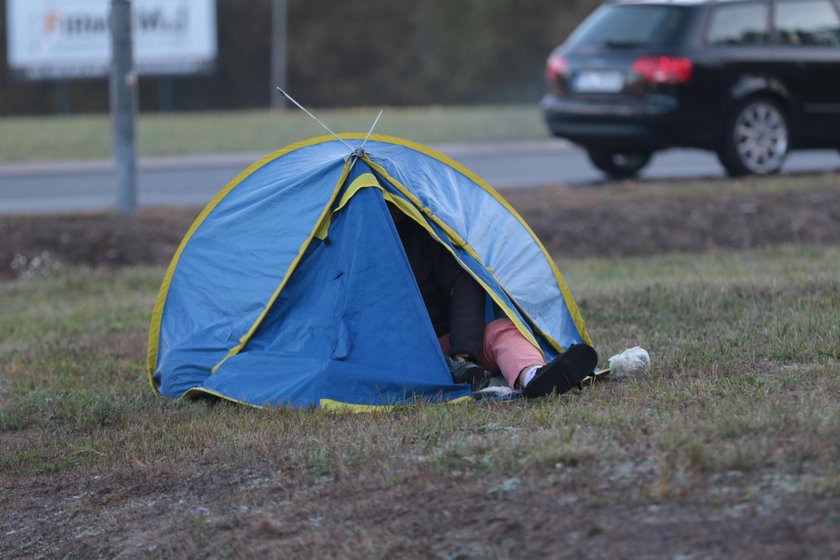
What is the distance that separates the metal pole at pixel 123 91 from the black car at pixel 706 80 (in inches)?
163

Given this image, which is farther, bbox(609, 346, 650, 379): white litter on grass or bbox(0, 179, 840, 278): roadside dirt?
bbox(0, 179, 840, 278): roadside dirt

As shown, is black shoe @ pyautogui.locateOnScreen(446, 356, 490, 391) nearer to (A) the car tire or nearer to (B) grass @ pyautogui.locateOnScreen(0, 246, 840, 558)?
(B) grass @ pyautogui.locateOnScreen(0, 246, 840, 558)

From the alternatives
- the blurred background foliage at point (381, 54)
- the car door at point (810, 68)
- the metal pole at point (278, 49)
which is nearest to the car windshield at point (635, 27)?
the car door at point (810, 68)

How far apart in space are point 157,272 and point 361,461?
18.7 ft

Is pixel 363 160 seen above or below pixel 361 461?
above

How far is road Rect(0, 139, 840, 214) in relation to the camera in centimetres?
1374

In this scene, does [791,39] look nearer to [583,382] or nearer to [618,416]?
[583,382]

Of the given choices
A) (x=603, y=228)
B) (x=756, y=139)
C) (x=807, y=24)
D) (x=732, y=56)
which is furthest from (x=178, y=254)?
(x=807, y=24)

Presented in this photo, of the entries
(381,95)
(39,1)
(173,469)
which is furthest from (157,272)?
(381,95)

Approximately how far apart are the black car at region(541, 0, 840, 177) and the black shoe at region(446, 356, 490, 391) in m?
6.52

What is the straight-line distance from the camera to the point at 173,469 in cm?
521

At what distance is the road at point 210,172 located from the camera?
45.1ft

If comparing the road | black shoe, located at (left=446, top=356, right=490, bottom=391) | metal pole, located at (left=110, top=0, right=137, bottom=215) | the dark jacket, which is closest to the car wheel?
the road

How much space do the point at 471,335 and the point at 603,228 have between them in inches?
194
